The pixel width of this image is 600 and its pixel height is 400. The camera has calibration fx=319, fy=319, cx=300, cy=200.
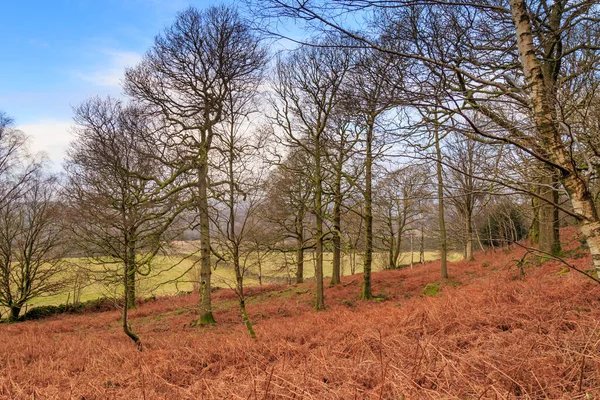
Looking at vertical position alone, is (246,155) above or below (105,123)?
below

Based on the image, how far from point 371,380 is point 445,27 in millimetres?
3494

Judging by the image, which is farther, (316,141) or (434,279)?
(434,279)

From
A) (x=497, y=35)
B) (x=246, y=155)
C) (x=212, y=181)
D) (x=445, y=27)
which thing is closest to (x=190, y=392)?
(x=445, y=27)

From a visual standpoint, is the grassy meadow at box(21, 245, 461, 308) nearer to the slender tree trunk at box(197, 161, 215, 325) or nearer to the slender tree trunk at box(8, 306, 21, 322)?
the slender tree trunk at box(197, 161, 215, 325)

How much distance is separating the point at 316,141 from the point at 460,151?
27.4ft

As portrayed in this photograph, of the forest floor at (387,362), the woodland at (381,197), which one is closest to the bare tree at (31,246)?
the woodland at (381,197)

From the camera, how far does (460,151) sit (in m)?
3.99

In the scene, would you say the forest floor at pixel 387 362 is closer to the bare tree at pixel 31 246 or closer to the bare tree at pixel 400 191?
the bare tree at pixel 400 191

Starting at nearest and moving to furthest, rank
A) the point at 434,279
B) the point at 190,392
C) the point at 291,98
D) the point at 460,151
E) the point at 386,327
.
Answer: the point at 190,392
the point at 460,151
the point at 386,327
the point at 291,98
the point at 434,279

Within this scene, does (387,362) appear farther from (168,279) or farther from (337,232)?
(168,279)

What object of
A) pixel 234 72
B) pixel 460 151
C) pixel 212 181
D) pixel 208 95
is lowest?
pixel 460 151

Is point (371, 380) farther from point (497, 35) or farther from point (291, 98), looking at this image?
point (291, 98)

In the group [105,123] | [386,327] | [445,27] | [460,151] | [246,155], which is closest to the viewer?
[445,27]

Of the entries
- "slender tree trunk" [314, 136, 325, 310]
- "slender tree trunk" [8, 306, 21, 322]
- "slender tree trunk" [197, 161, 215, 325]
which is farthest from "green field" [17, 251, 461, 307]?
"slender tree trunk" [314, 136, 325, 310]
